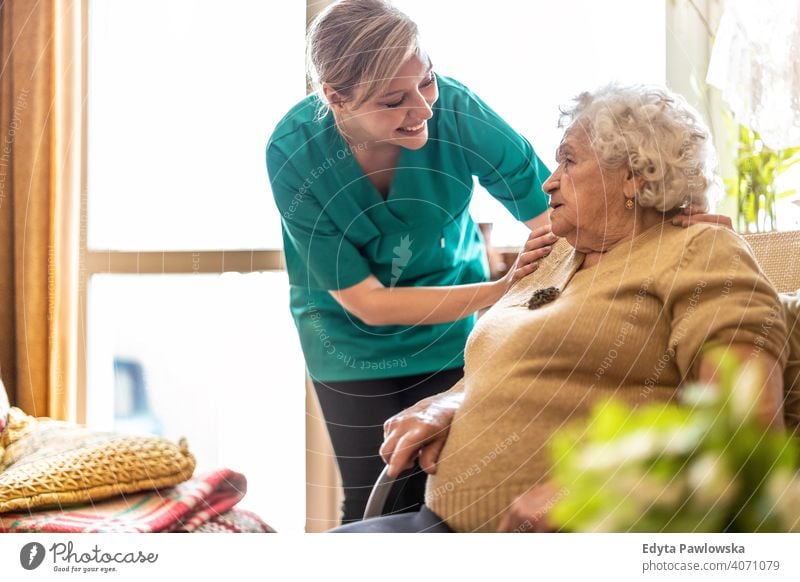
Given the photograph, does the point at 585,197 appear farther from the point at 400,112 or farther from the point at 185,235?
the point at 185,235

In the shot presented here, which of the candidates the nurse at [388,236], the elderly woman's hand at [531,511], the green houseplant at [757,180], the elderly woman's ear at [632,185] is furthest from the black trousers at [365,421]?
the green houseplant at [757,180]

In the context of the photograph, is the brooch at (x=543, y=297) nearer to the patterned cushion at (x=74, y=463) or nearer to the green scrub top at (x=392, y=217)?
the green scrub top at (x=392, y=217)

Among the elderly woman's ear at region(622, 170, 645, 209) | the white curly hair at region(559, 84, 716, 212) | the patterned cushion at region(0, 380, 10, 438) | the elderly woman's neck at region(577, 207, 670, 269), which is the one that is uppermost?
the white curly hair at region(559, 84, 716, 212)

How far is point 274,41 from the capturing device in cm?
91

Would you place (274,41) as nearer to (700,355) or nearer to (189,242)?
(189,242)

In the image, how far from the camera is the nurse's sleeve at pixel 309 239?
2.89 feet

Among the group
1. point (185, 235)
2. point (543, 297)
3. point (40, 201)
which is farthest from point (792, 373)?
point (40, 201)

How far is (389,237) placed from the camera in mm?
884

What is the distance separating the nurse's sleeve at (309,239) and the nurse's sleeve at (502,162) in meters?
0.16

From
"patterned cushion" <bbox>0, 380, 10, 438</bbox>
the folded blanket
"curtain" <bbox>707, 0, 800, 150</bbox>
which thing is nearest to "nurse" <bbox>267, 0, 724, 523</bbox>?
the folded blanket

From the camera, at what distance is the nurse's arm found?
88 centimetres

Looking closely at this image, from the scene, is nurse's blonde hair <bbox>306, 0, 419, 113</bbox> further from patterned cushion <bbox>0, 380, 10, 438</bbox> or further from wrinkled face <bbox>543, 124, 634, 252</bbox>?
patterned cushion <bbox>0, 380, 10, 438</bbox>

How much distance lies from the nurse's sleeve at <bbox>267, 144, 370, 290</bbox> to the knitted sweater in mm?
162
